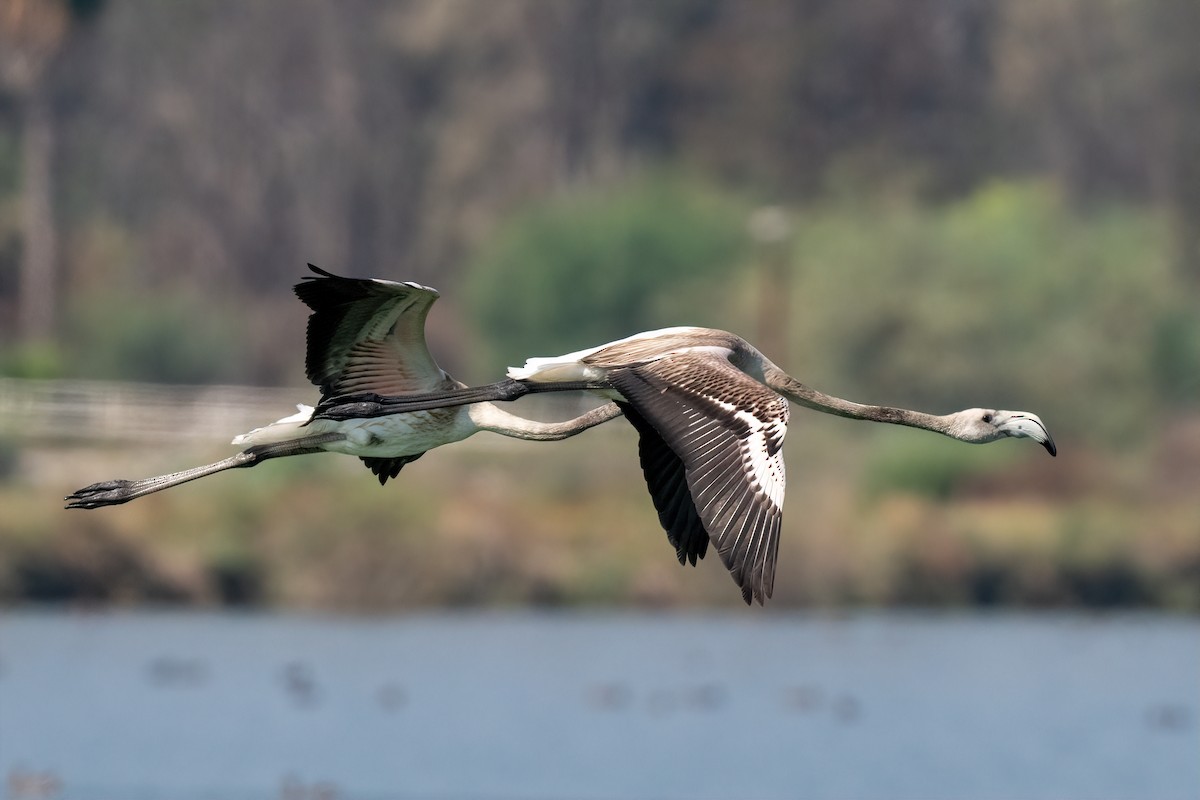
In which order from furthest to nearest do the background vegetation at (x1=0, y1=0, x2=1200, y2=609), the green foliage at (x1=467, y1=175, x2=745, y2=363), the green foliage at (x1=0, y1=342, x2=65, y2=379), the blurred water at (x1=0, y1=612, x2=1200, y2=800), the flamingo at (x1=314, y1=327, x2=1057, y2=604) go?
the green foliage at (x1=467, y1=175, x2=745, y2=363)
the green foliage at (x1=0, y1=342, x2=65, y2=379)
the background vegetation at (x1=0, y1=0, x2=1200, y2=609)
the blurred water at (x1=0, y1=612, x2=1200, y2=800)
the flamingo at (x1=314, y1=327, x2=1057, y2=604)

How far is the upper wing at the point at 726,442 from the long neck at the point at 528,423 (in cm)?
92

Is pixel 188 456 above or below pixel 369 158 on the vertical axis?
→ below

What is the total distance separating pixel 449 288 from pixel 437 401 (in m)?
45.5

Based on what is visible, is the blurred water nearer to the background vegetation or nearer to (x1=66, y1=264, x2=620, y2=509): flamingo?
the background vegetation

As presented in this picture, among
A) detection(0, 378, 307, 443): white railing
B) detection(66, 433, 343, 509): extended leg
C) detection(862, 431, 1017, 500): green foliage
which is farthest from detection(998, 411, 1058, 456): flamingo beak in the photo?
detection(0, 378, 307, 443): white railing

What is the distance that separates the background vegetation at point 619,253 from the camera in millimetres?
35094

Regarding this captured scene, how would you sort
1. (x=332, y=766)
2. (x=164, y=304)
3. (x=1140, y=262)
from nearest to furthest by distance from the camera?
(x=332, y=766) → (x=1140, y=262) → (x=164, y=304)

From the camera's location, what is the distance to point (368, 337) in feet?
39.3

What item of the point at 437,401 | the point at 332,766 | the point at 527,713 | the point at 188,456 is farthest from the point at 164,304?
the point at 437,401

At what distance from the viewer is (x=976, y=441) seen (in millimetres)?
11680

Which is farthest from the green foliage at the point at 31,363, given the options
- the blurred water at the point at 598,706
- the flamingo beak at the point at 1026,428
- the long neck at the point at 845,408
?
the flamingo beak at the point at 1026,428

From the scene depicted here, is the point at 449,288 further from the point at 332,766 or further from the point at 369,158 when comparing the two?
the point at 332,766

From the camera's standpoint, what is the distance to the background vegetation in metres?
35.1

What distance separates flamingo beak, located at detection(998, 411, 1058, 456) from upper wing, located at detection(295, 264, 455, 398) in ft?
8.95
